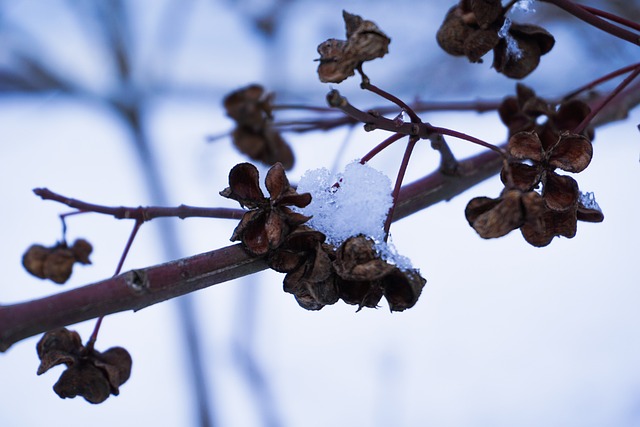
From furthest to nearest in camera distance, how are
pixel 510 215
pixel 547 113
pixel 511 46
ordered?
1. pixel 547 113
2. pixel 511 46
3. pixel 510 215

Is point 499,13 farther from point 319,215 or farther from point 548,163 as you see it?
point 319,215

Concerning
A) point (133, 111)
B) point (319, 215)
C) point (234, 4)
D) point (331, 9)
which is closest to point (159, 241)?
point (133, 111)

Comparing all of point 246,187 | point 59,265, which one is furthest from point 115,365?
point 246,187

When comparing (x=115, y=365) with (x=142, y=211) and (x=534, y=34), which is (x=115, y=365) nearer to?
(x=142, y=211)

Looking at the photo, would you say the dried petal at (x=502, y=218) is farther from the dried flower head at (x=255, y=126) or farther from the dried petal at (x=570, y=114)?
the dried flower head at (x=255, y=126)

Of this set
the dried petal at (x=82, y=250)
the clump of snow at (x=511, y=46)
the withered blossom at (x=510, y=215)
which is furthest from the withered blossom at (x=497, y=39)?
the dried petal at (x=82, y=250)

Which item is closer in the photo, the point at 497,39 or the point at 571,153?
the point at 571,153
